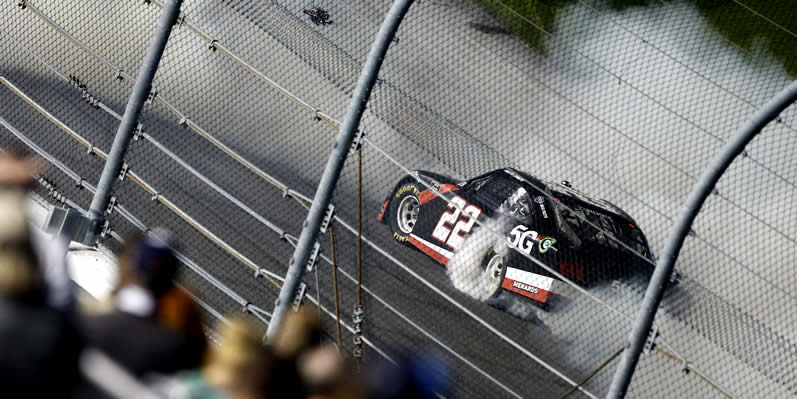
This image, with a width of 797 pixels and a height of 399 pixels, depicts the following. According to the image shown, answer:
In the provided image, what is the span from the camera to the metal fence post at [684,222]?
134 inches

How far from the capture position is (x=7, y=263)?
5.94ft

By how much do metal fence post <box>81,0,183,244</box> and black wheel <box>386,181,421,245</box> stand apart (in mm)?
4100

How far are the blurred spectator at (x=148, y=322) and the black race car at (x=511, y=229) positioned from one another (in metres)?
4.56

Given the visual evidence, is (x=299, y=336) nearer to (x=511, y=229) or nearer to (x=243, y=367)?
(x=243, y=367)

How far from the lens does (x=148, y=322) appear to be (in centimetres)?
216

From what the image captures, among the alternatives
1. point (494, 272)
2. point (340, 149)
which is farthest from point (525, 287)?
point (340, 149)

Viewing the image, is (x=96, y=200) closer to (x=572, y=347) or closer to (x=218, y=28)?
(x=218, y=28)

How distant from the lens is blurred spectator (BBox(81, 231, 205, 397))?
2059mm

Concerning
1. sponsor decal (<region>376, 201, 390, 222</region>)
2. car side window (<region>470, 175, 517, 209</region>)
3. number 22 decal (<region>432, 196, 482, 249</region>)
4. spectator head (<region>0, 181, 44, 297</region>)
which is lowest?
sponsor decal (<region>376, 201, 390, 222</region>)

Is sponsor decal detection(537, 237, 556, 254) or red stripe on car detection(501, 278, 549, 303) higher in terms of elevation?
sponsor decal detection(537, 237, 556, 254)

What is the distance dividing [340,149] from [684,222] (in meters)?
1.71

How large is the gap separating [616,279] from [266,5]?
2.89 metres

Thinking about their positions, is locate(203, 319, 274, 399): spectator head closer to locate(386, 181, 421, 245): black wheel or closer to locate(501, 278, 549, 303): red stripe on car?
locate(501, 278, 549, 303): red stripe on car

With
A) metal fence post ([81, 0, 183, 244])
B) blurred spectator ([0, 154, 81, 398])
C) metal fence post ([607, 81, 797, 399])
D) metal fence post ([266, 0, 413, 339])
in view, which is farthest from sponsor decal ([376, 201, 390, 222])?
blurred spectator ([0, 154, 81, 398])
